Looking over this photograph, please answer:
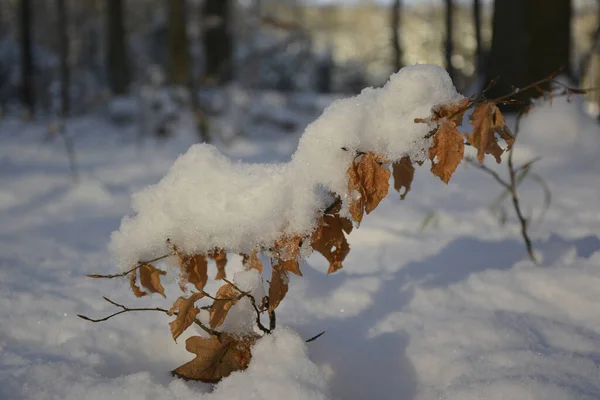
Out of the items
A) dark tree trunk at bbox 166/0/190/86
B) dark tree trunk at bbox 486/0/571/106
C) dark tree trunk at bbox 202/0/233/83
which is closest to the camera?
dark tree trunk at bbox 486/0/571/106

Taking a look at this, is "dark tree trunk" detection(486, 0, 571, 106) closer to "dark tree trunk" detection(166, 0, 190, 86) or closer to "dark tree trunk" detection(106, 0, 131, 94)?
"dark tree trunk" detection(166, 0, 190, 86)

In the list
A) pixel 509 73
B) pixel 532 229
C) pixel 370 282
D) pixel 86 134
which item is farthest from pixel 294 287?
pixel 86 134

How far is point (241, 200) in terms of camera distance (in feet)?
3.42

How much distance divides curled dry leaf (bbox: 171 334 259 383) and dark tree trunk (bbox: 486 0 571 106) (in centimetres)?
339

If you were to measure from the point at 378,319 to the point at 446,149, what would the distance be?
1.80ft

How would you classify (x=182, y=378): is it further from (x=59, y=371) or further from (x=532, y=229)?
(x=532, y=229)

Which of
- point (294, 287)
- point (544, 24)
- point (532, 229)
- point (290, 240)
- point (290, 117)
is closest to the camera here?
point (290, 240)

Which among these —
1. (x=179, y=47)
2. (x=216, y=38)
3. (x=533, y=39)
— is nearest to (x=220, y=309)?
(x=533, y=39)

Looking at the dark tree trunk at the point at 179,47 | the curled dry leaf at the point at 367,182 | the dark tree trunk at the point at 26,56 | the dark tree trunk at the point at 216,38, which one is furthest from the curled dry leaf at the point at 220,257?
the dark tree trunk at the point at 26,56

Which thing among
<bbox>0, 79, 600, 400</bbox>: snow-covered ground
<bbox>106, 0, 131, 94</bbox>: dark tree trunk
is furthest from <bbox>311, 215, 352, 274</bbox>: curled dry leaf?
<bbox>106, 0, 131, 94</bbox>: dark tree trunk

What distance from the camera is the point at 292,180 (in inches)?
41.2

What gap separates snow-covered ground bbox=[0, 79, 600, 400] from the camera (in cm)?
104

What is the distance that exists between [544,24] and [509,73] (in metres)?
A: 0.42

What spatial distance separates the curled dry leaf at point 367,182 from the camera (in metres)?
0.98
